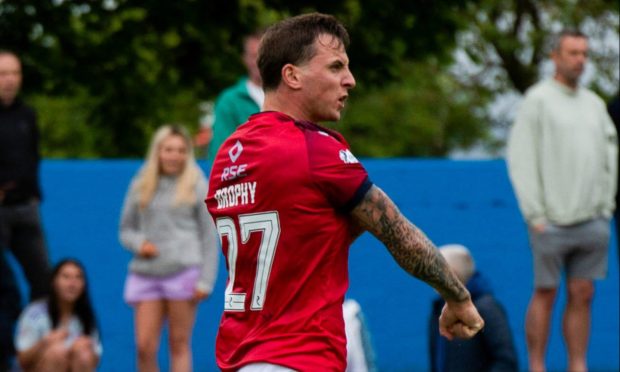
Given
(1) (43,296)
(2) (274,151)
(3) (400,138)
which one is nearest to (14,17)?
(1) (43,296)

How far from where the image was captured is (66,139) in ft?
98.9

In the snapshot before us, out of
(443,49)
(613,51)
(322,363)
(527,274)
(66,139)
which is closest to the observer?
(322,363)

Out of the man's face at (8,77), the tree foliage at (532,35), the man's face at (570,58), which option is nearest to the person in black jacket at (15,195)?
the man's face at (8,77)

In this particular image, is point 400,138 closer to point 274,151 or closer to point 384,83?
point 384,83

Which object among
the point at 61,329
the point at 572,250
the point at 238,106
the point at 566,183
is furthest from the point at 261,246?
the point at 61,329

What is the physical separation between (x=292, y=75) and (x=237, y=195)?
42 cm

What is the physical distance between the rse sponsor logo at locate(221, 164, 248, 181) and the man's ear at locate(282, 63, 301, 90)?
30cm

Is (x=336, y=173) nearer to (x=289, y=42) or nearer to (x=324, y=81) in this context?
(x=324, y=81)

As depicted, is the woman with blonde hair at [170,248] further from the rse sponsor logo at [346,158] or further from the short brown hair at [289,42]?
the rse sponsor logo at [346,158]

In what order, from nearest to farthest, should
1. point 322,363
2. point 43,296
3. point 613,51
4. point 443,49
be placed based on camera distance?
point 322,363, point 43,296, point 443,49, point 613,51

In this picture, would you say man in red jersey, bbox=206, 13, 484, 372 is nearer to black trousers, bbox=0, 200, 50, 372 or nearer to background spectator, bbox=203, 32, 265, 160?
background spectator, bbox=203, 32, 265, 160

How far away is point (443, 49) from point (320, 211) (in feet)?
31.2

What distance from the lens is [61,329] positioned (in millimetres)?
10133

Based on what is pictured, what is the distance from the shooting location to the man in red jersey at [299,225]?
14.7 ft
